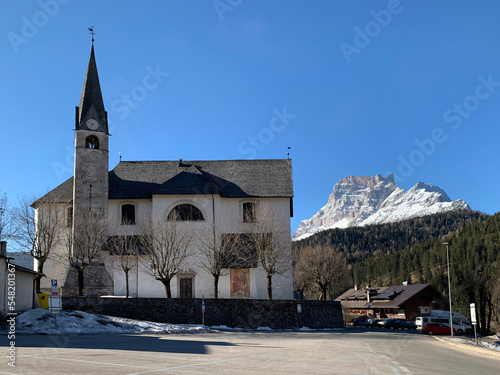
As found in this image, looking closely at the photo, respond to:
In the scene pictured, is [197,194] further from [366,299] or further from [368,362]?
[366,299]

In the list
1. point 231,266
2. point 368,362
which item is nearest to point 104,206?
point 231,266

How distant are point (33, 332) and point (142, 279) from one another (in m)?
22.7

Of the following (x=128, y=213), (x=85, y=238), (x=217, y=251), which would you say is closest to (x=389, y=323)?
(x=217, y=251)

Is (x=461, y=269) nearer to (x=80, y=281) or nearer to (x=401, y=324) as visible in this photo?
(x=401, y=324)

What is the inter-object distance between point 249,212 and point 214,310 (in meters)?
14.4

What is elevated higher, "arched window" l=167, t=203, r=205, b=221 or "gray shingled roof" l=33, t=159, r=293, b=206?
"gray shingled roof" l=33, t=159, r=293, b=206

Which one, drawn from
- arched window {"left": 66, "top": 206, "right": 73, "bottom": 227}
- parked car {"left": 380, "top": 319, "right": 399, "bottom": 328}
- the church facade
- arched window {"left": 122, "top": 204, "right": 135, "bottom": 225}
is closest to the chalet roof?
parked car {"left": 380, "top": 319, "right": 399, "bottom": 328}

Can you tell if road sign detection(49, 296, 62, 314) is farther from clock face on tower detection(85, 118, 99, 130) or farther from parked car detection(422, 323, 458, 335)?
parked car detection(422, 323, 458, 335)

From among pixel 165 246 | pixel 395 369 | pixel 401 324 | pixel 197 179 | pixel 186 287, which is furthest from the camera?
pixel 401 324

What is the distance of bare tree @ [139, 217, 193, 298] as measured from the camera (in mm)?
44225

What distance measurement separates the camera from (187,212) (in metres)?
51.0

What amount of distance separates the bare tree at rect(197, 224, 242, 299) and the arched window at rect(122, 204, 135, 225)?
7.40 m

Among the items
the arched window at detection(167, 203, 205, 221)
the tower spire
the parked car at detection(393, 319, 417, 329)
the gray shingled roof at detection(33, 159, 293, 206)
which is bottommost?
the parked car at detection(393, 319, 417, 329)

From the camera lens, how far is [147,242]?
4806 cm
